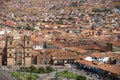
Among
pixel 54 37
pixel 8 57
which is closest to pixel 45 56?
pixel 8 57

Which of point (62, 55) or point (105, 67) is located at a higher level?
point (62, 55)

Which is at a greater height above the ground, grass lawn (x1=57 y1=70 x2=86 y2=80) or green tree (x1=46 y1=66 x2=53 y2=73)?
green tree (x1=46 y1=66 x2=53 y2=73)

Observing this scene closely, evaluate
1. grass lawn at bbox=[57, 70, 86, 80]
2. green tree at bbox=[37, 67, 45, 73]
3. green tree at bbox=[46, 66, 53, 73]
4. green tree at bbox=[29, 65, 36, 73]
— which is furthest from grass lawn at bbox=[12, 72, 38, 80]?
green tree at bbox=[46, 66, 53, 73]

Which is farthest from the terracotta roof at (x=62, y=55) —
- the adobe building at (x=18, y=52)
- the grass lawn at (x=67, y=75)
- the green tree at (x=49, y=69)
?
the grass lawn at (x=67, y=75)

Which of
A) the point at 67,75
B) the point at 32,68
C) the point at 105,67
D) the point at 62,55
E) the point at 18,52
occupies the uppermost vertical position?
the point at 18,52

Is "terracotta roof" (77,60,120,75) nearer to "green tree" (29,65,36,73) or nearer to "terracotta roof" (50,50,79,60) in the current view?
"terracotta roof" (50,50,79,60)

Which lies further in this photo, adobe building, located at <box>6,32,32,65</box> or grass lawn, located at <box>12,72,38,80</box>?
adobe building, located at <box>6,32,32,65</box>

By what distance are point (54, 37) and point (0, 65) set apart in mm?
26309

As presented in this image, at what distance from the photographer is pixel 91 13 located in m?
128

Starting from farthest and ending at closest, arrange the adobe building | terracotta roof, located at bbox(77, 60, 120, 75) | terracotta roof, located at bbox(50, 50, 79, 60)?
terracotta roof, located at bbox(50, 50, 79, 60) → the adobe building → terracotta roof, located at bbox(77, 60, 120, 75)

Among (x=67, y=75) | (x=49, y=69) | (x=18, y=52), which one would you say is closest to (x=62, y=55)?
(x=18, y=52)

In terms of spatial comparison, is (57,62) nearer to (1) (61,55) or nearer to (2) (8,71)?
(1) (61,55)

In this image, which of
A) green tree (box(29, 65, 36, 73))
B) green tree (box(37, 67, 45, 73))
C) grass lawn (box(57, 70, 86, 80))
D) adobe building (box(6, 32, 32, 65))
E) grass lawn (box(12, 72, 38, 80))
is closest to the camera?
→ grass lawn (box(12, 72, 38, 80))

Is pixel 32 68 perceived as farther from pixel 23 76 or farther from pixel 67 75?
pixel 67 75
